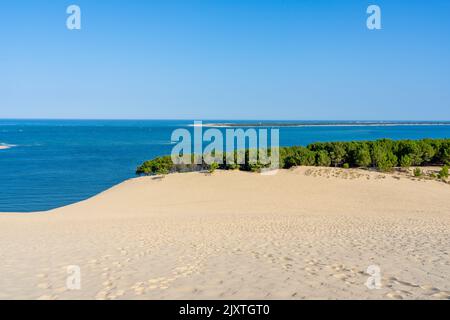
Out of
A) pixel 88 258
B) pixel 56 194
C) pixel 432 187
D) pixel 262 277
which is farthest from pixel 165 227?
pixel 432 187

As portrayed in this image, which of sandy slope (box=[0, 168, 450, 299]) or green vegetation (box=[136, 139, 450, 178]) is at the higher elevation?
green vegetation (box=[136, 139, 450, 178])

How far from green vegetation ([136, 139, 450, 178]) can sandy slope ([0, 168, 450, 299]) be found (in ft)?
14.0

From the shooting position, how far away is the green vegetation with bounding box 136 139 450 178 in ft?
94.0

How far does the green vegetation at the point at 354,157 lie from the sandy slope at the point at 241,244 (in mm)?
4263

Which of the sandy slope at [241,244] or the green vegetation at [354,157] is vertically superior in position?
the green vegetation at [354,157]

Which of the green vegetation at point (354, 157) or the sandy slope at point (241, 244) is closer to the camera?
the sandy slope at point (241, 244)

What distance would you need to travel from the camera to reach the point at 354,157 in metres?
29.6

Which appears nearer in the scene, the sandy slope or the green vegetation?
the sandy slope

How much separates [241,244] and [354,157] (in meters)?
20.6

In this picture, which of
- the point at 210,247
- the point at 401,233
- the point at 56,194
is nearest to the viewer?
the point at 210,247

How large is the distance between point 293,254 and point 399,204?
13277 mm

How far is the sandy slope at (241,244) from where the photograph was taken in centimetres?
738
